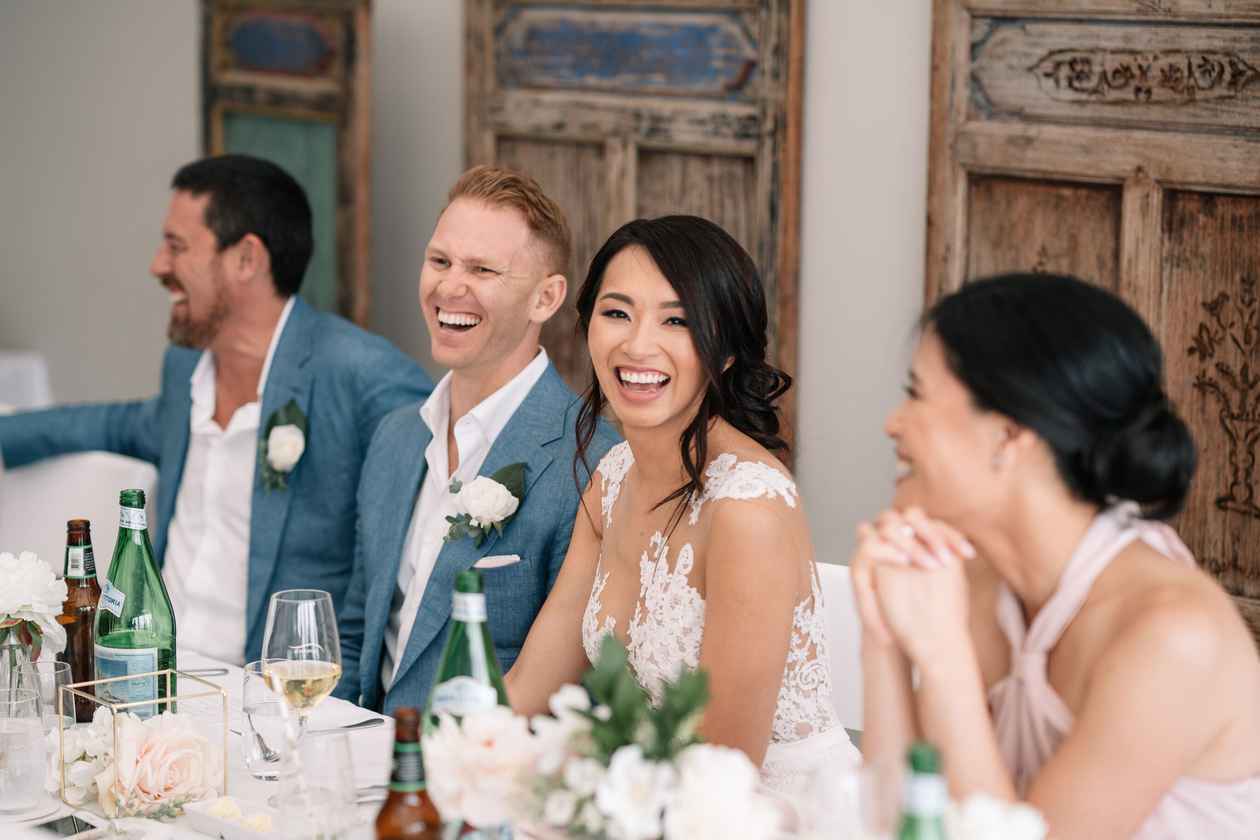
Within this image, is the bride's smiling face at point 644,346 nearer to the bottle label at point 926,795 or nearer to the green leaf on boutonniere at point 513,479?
the green leaf on boutonniere at point 513,479

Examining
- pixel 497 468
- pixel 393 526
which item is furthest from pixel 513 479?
pixel 393 526

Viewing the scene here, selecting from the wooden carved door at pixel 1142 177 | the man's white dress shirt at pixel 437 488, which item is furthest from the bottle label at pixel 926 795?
the wooden carved door at pixel 1142 177

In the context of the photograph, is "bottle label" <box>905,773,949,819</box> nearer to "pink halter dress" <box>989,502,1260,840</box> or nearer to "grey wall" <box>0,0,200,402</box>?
"pink halter dress" <box>989,502,1260,840</box>

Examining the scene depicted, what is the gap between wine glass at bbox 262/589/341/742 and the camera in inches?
71.9

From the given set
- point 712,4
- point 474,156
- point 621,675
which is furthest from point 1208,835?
point 474,156

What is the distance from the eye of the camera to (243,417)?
10.8ft

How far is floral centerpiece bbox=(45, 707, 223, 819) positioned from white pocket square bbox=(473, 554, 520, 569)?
0.76 metres

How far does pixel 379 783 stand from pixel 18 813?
406mm

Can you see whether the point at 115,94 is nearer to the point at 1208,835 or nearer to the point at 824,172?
the point at 824,172

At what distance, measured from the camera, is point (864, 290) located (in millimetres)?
3576

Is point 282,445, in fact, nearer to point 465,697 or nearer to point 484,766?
point 465,697

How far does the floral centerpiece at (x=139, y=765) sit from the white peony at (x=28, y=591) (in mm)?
230

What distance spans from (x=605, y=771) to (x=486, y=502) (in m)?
1.27

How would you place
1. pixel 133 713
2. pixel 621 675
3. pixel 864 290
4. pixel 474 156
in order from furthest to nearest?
pixel 474 156, pixel 864 290, pixel 133 713, pixel 621 675
